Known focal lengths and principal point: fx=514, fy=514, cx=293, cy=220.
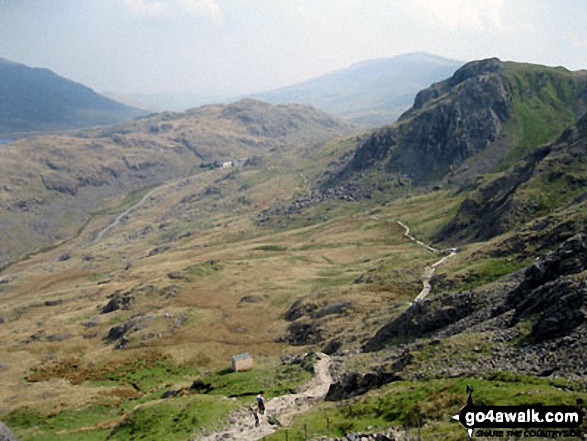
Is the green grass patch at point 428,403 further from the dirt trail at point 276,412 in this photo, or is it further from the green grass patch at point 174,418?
the green grass patch at point 174,418

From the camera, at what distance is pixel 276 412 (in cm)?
5334

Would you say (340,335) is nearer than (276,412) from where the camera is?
No

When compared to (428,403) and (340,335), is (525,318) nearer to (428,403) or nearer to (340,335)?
(428,403)

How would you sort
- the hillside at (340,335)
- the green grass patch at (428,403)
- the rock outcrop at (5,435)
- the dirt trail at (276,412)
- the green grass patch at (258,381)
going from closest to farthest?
the green grass patch at (428,403) < the hillside at (340,335) < the dirt trail at (276,412) < the rock outcrop at (5,435) < the green grass patch at (258,381)

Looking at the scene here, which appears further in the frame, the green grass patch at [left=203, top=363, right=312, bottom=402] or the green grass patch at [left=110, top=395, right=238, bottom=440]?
the green grass patch at [left=203, top=363, right=312, bottom=402]

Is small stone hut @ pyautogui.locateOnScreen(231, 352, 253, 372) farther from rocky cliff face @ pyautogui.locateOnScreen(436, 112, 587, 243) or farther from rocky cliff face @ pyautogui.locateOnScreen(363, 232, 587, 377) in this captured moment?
rocky cliff face @ pyautogui.locateOnScreen(436, 112, 587, 243)

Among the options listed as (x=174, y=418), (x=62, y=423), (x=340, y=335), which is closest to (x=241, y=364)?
(x=340, y=335)

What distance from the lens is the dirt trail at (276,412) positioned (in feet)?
155

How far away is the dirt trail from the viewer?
1855 inches

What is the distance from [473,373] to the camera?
4462cm

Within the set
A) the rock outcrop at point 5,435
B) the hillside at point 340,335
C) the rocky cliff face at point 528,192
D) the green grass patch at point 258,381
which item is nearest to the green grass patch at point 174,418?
the hillside at point 340,335

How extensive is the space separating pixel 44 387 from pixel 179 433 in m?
44.6

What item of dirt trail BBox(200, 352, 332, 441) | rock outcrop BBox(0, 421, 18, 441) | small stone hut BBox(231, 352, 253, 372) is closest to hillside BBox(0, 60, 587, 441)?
dirt trail BBox(200, 352, 332, 441)

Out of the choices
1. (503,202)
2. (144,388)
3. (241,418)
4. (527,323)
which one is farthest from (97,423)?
(503,202)
